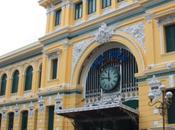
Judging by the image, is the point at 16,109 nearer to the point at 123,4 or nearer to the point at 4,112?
the point at 4,112

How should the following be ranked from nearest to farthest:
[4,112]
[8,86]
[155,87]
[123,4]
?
[155,87], [123,4], [4,112], [8,86]

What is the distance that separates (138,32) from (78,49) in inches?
197

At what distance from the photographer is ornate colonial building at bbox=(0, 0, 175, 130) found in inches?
719

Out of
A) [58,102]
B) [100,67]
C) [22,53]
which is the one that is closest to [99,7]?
[100,67]

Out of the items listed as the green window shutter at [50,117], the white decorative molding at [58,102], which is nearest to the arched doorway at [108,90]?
the white decorative molding at [58,102]

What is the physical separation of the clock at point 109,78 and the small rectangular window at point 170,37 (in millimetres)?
3893

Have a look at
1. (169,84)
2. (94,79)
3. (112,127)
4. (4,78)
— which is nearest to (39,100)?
(94,79)

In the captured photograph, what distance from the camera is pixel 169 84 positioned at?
57.0 ft

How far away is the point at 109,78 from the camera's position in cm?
2125

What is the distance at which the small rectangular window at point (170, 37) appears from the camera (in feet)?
59.4

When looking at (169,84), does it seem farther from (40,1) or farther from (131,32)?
(40,1)

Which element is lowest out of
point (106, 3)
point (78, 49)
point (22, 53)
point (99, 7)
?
point (78, 49)

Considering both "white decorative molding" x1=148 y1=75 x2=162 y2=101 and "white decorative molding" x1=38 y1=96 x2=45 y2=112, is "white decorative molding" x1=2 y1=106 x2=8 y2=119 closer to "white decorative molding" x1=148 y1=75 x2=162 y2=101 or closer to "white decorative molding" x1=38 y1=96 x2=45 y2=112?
"white decorative molding" x1=38 y1=96 x2=45 y2=112

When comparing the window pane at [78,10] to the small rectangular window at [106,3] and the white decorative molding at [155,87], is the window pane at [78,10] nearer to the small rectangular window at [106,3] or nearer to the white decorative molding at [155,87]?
the small rectangular window at [106,3]
